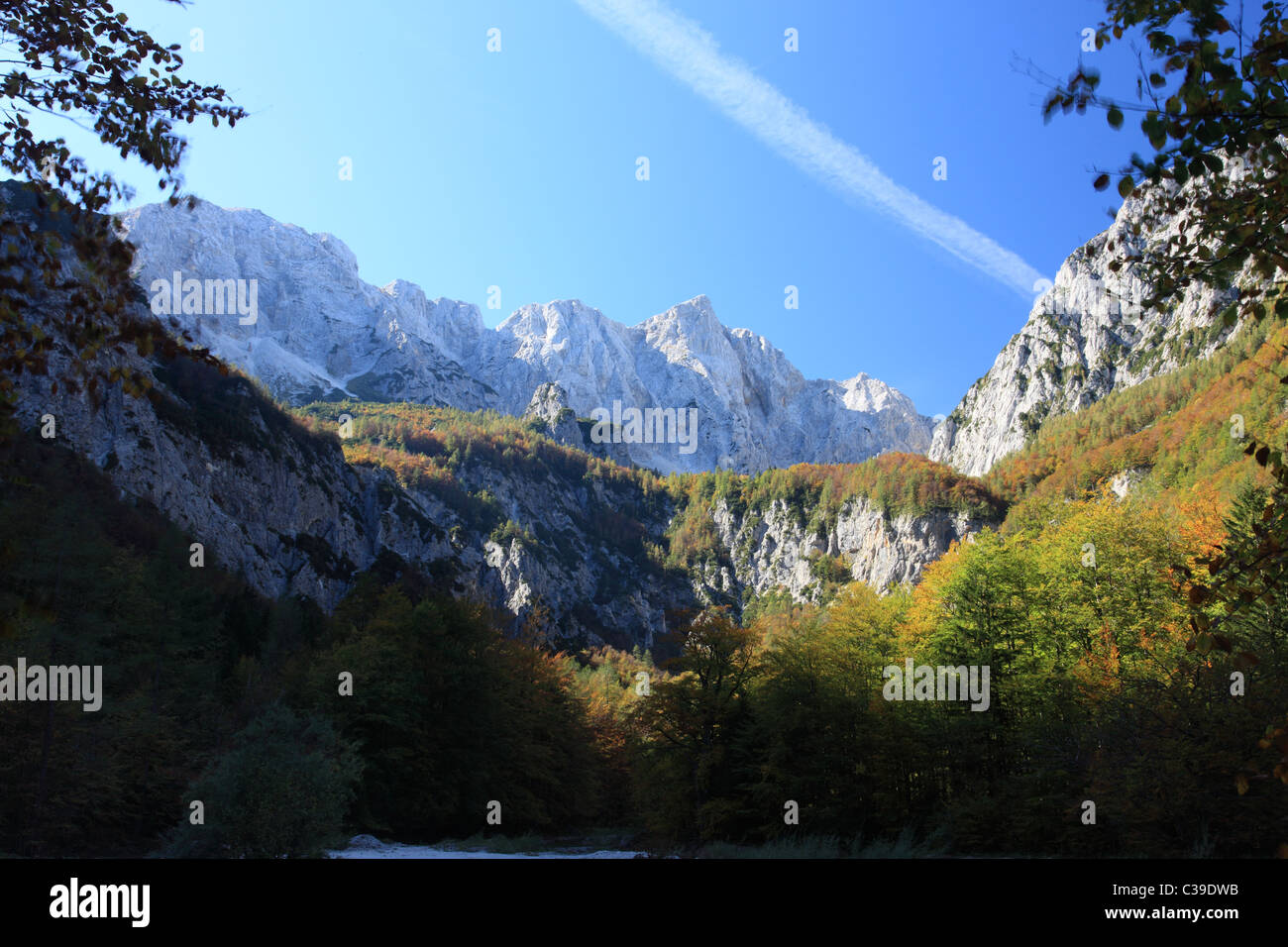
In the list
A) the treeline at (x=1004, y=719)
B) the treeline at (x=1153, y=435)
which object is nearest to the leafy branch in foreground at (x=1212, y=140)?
the treeline at (x=1004, y=719)

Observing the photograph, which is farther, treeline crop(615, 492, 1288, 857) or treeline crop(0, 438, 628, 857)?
treeline crop(615, 492, 1288, 857)

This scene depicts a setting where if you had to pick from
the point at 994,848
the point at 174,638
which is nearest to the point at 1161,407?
the point at 994,848

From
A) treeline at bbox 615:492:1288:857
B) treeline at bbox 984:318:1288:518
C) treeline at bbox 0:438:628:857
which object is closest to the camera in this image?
treeline at bbox 0:438:628:857

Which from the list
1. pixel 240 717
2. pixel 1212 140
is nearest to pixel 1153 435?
pixel 240 717

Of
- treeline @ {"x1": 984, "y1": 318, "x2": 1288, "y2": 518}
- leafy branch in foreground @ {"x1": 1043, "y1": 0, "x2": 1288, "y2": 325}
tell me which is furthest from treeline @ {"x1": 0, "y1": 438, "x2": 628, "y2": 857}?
treeline @ {"x1": 984, "y1": 318, "x2": 1288, "y2": 518}

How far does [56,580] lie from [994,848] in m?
40.7

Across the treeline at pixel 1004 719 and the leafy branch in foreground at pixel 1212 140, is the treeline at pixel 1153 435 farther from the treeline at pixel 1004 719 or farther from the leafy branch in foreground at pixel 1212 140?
the leafy branch in foreground at pixel 1212 140

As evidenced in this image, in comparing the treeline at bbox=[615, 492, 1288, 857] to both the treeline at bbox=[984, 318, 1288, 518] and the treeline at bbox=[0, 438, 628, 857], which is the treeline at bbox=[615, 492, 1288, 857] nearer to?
the treeline at bbox=[0, 438, 628, 857]

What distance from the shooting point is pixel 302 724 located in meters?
23.3

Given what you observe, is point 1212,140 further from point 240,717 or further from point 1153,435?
point 1153,435

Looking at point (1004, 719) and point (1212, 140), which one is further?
point (1004, 719)

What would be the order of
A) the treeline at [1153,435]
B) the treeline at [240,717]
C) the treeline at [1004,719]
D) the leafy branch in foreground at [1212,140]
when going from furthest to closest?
1. the treeline at [1153,435]
2. the treeline at [1004,719]
3. the treeline at [240,717]
4. the leafy branch in foreground at [1212,140]

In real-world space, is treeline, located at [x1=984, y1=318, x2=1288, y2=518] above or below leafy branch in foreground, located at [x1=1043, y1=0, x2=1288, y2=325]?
above
